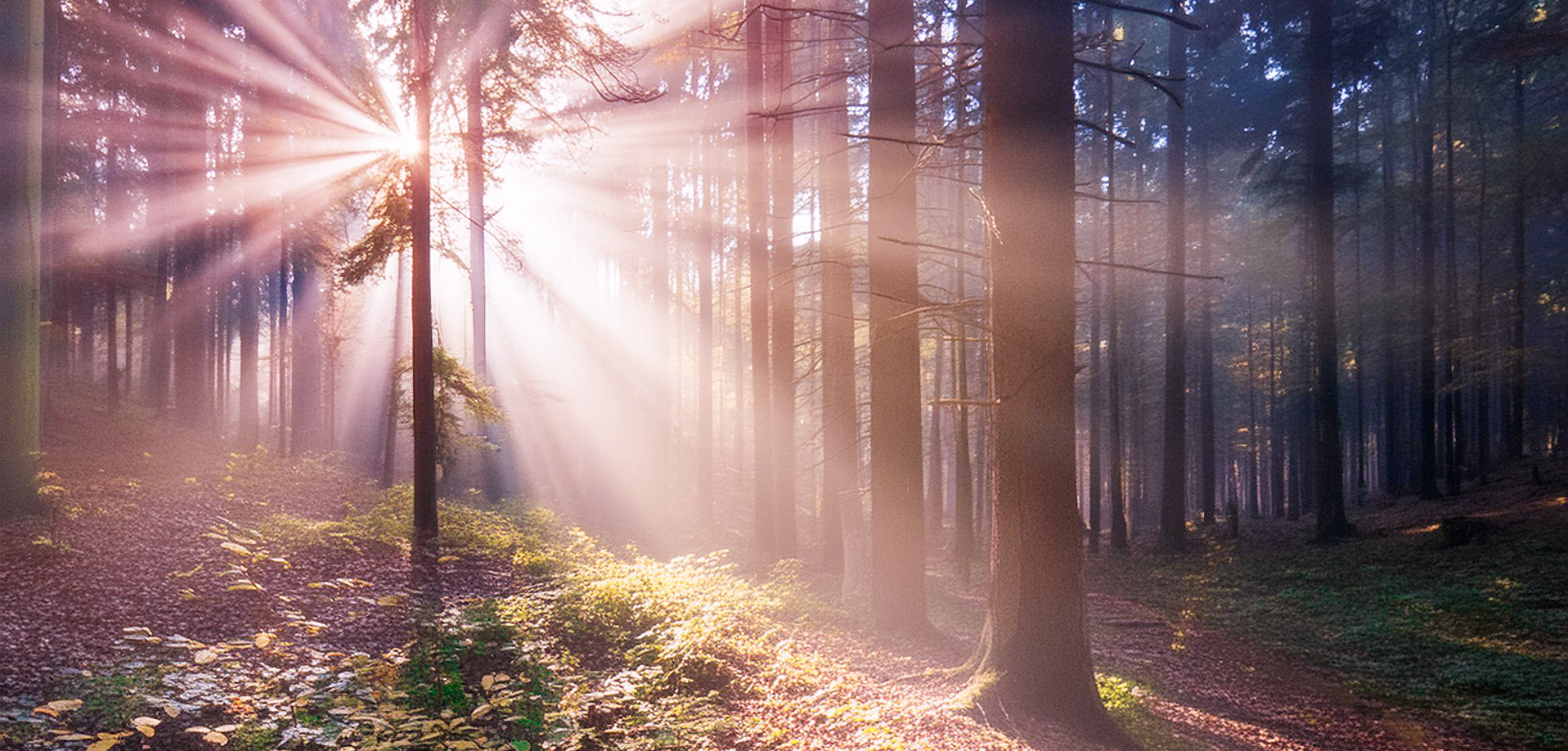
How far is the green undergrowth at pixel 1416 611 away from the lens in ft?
26.7

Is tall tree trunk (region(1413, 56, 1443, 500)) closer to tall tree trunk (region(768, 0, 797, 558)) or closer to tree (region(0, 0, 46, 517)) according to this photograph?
tall tree trunk (region(768, 0, 797, 558))

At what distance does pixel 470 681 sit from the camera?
619 centimetres

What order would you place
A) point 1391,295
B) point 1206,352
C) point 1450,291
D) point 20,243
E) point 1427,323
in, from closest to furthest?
1. point 20,243
2. point 1427,323
3. point 1450,291
4. point 1391,295
5. point 1206,352

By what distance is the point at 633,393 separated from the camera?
33562 millimetres

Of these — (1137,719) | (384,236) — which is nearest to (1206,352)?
(1137,719)

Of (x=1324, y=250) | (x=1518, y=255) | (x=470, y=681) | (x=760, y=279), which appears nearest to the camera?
(x=470, y=681)

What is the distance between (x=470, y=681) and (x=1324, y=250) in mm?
20087

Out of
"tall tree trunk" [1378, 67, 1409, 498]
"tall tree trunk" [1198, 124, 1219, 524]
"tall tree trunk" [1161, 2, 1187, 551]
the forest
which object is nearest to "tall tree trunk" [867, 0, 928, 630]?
the forest

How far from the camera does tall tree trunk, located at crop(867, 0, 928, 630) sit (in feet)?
28.8

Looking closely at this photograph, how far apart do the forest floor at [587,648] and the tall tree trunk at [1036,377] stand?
0.48 m

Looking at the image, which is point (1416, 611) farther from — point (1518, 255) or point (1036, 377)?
point (1518, 255)

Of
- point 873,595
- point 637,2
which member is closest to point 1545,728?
point 873,595

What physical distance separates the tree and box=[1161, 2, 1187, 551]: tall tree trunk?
71.3ft

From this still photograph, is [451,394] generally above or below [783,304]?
below
